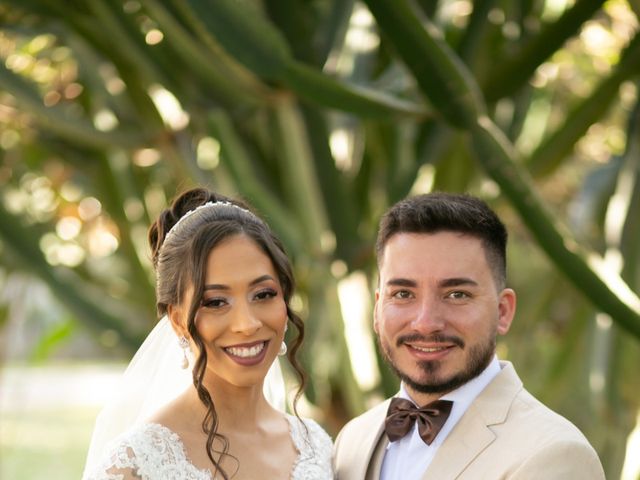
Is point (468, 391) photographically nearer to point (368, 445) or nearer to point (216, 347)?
point (368, 445)

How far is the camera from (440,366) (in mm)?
3279

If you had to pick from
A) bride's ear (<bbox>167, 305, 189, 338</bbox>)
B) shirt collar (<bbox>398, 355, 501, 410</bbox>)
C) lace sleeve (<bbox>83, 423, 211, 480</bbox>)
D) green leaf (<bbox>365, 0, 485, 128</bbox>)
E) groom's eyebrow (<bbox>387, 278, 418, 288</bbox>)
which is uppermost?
green leaf (<bbox>365, 0, 485, 128</bbox>)

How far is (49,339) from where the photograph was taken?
27.2 feet

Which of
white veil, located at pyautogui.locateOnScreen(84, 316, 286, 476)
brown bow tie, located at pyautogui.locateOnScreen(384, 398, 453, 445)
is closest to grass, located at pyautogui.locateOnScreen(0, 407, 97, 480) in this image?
white veil, located at pyautogui.locateOnScreen(84, 316, 286, 476)

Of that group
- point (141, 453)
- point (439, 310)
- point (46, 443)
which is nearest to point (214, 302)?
point (141, 453)

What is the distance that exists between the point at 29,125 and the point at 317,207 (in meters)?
2.00

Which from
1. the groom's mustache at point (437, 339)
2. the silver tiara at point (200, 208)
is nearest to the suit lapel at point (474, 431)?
the groom's mustache at point (437, 339)

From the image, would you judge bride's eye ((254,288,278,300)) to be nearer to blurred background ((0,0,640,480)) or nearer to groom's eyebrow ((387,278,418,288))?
groom's eyebrow ((387,278,418,288))

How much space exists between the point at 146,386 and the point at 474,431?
120cm

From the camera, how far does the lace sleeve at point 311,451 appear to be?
3.64m

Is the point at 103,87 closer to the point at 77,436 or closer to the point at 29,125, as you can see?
the point at 29,125

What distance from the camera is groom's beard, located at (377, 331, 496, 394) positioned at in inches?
129

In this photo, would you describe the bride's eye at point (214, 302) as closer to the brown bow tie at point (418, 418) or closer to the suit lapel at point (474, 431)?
the brown bow tie at point (418, 418)

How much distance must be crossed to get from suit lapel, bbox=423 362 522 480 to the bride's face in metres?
0.59
